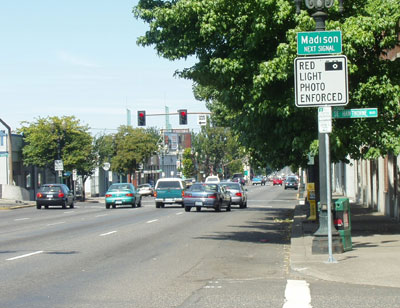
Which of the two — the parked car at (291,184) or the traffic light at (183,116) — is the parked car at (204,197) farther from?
the parked car at (291,184)

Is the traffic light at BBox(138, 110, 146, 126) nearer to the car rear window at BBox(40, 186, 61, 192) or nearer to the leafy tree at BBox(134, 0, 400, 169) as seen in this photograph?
the car rear window at BBox(40, 186, 61, 192)

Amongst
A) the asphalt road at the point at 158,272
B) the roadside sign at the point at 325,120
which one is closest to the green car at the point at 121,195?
the asphalt road at the point at 158,272

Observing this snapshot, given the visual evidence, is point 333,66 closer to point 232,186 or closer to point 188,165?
point 232,186

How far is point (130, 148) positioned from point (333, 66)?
75.3 metres

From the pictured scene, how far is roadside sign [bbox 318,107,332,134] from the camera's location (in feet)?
42.8

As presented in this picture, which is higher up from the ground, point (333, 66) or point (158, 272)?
point (333, 66)

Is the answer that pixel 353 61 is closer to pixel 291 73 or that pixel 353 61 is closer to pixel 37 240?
pixel 291 73

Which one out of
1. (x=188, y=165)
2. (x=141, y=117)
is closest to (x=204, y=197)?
(x=141, y=117)

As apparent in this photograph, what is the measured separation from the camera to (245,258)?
48.9ft

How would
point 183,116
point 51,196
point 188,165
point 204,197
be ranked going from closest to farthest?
point 204,197, point 183,116, point 51,196, point 188,165

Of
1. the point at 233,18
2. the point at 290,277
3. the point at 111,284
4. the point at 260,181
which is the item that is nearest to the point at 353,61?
the point at 233,18

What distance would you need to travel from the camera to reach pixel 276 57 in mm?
17016

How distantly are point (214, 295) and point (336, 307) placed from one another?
180 cm

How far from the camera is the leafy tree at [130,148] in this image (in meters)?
87.2
